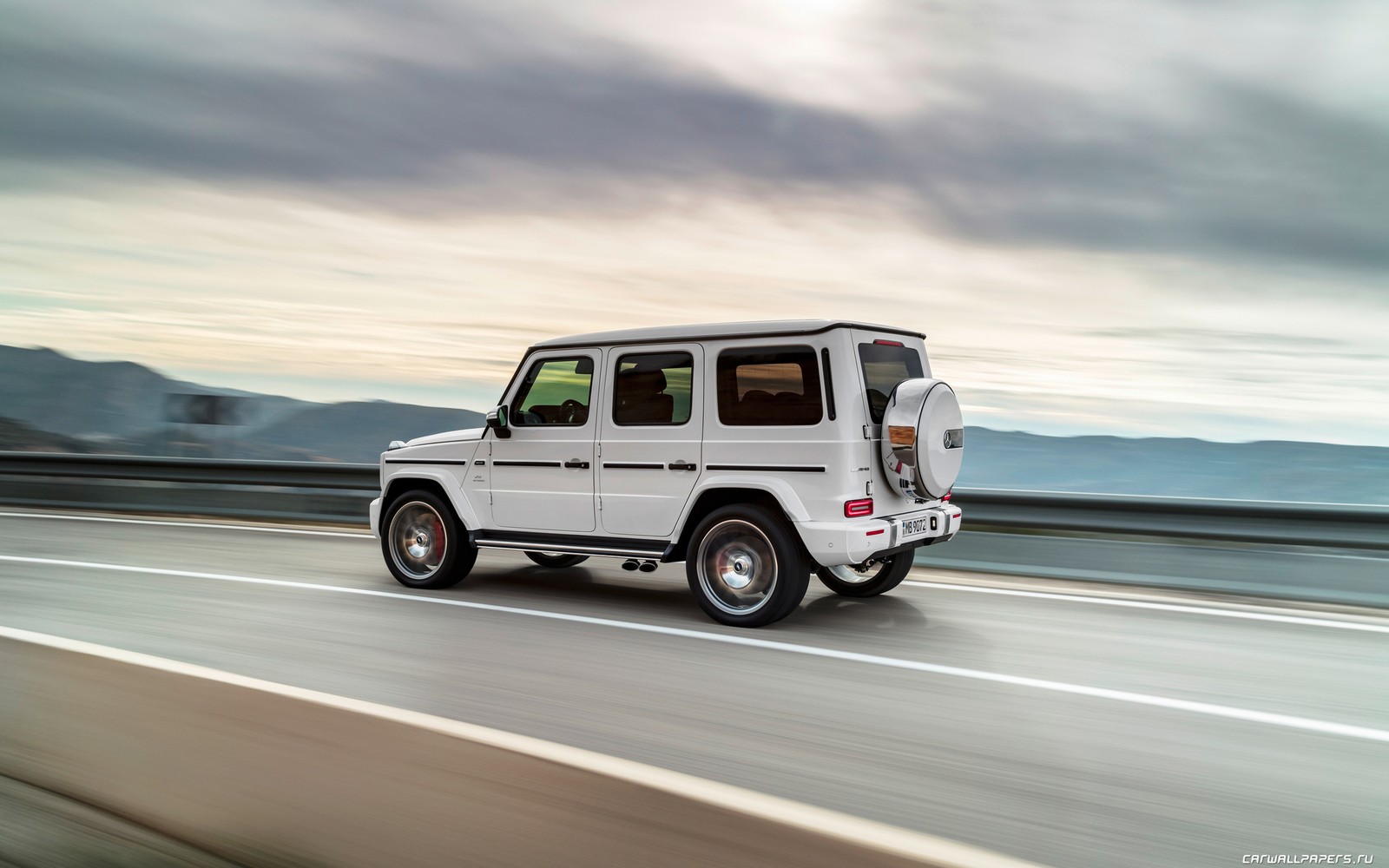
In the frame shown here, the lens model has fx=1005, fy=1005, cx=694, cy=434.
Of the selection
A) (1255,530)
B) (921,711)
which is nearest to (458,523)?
(921,711)

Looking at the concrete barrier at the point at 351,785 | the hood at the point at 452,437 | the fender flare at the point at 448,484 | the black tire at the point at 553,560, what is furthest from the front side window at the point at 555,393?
the concrete barrier at the point at 351,785

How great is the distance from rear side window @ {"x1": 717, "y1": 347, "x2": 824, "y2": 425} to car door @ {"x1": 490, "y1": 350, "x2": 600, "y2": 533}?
119cm

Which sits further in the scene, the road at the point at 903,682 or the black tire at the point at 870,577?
the black tire at the point at 870,577

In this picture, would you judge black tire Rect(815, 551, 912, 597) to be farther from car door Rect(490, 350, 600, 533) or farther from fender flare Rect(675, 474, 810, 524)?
car door Rect(490, 350, 600, 533)

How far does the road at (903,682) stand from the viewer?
13.0 ft

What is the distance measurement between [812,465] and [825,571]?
6.19 ft

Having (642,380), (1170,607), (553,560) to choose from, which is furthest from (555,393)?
(1170,607)

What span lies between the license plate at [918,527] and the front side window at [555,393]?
2606 mm

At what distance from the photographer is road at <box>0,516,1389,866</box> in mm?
3971

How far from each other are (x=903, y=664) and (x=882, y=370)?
227 centimetres

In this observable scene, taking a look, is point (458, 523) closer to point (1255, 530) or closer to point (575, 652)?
point (575, 652)

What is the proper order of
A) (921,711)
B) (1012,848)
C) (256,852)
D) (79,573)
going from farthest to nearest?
(79,573)
(921,711)
(1012,848)
(256,852)

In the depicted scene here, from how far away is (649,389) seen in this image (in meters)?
7.77

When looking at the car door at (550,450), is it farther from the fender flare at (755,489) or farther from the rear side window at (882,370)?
the rear side window at (882,370)
